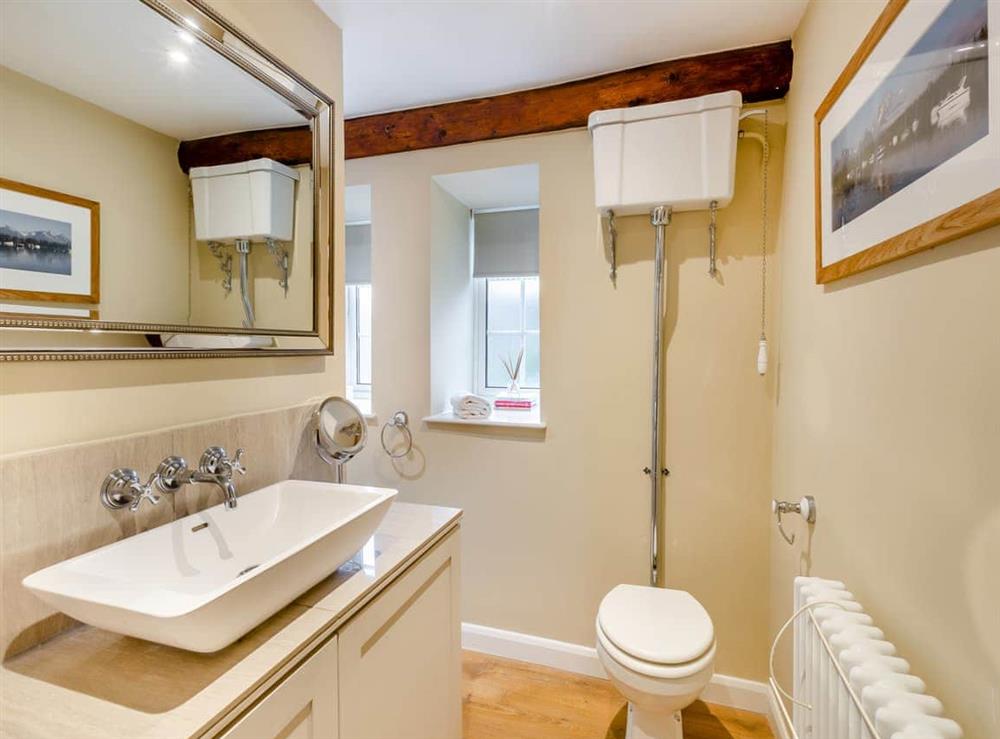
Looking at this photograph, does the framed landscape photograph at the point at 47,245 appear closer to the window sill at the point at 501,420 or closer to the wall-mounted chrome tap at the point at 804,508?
the window sill at the point at 501,420

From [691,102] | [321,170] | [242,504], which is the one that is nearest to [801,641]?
[242,504]

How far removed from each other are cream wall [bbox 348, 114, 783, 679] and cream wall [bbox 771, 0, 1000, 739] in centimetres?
32

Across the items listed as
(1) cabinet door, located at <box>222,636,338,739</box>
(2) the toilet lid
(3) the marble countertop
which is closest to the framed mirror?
(3) the marble countertop

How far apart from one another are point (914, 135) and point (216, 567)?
1549mm

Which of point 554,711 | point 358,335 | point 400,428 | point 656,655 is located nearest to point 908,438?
point 656,655

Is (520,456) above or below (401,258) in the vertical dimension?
below

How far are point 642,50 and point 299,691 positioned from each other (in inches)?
81.4

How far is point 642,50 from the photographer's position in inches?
65.4

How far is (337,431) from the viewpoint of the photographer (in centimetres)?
142

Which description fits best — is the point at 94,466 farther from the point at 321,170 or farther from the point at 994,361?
the point at 994,361

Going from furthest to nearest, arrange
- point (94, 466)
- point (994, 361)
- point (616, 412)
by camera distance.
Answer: point (616, 412), point (94, 466), point (994, 361)

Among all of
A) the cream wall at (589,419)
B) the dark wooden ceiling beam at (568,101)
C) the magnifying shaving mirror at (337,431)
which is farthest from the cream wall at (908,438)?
the magnifying shaving mirror at (337,431)

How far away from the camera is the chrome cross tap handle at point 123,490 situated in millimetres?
860

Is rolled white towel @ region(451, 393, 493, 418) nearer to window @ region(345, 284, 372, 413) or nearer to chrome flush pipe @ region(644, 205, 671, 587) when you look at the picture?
chrome flush pipe @ region(644, 205, 671, 587)
